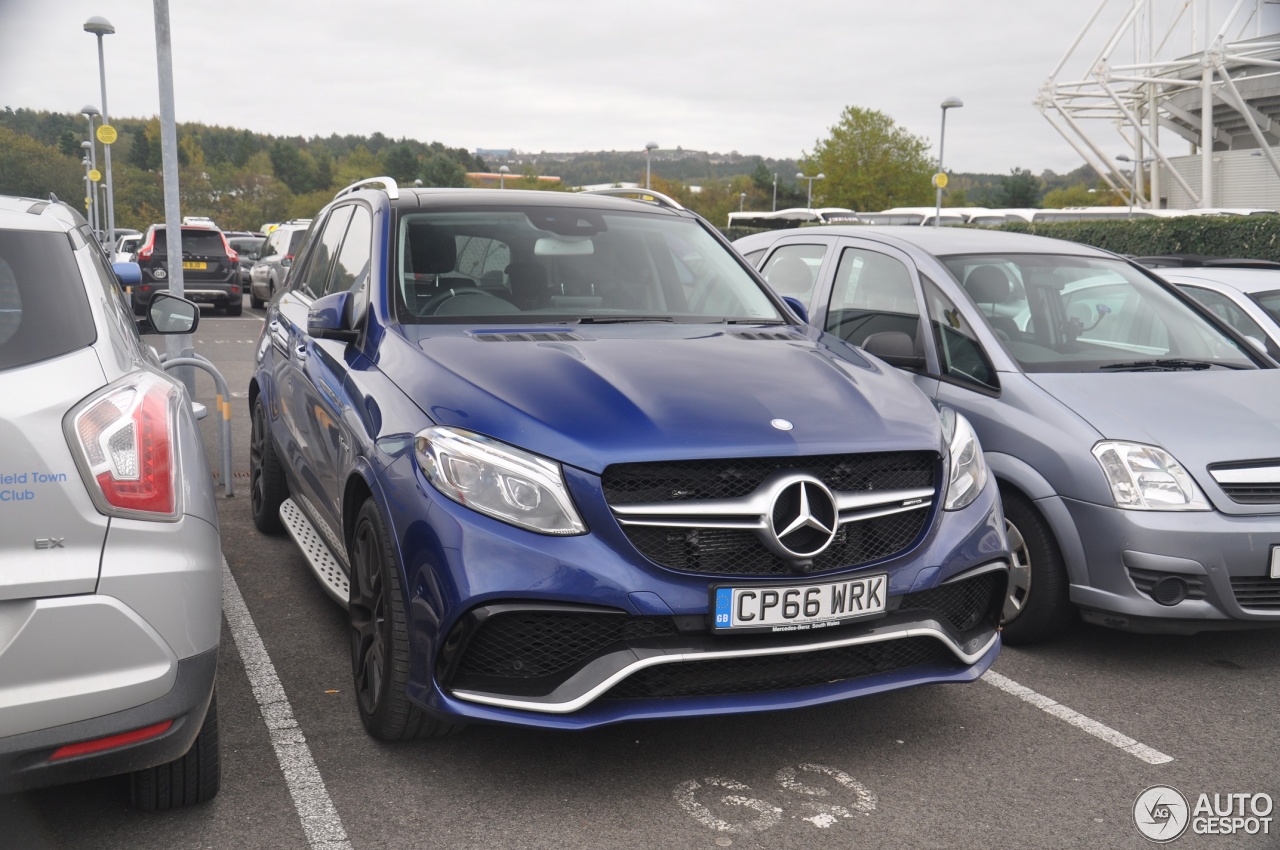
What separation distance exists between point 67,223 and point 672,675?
6.78 feet

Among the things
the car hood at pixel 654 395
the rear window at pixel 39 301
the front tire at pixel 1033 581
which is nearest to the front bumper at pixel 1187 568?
the front tire at pixel 1033 581

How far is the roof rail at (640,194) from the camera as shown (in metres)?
5.42

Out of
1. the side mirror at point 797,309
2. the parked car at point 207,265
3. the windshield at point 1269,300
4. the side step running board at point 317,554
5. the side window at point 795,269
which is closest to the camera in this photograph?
the side step running board at point 317,554

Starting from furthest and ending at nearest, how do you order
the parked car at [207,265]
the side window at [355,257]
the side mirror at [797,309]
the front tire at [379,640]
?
the parked car at [207,265] < the side mirror at [797,309] < the side window at [355,257] < the front tire at [379,640]

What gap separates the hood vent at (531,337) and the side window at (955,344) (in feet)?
6.44

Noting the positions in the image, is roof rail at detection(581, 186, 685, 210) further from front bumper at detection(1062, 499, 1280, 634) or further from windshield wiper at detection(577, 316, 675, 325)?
front bumper at detection(1062, 499, 1280, 634)

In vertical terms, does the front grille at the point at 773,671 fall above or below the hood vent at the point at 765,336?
below

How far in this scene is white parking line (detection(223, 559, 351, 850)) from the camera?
302 centimetres

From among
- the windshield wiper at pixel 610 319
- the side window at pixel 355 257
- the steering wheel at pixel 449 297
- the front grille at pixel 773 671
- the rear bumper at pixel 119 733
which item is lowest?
the front grille at pixel 773 671

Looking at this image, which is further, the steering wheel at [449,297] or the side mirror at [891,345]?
the side mirror at [891,345]

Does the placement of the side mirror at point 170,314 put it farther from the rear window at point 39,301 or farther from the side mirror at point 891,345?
the side mirror at point 891,345

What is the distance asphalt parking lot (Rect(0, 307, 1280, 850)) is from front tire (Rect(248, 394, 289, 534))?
4.80 ft

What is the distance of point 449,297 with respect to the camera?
4238mm

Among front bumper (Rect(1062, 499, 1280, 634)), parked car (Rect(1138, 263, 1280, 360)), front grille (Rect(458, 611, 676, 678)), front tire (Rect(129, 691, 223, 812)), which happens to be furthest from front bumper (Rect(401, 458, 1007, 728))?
parked car (Rect(1138, 263, 1280, 360))
